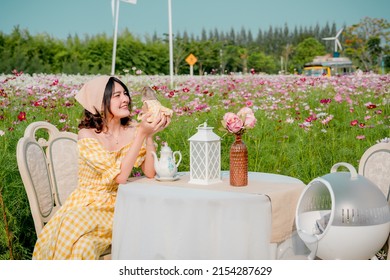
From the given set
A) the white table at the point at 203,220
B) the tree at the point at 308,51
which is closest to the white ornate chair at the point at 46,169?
the white table at the point at 203,220

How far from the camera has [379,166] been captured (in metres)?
2.66

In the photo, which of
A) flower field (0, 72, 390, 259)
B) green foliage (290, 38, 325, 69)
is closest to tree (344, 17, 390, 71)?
flower field (0, 72, 390, 259)

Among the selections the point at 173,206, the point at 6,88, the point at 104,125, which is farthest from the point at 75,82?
the point at 173,206

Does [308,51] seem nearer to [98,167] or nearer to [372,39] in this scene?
[372,39]

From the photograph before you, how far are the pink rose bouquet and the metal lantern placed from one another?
9 cm

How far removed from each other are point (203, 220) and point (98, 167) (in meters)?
0.63

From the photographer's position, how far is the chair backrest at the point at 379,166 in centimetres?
262

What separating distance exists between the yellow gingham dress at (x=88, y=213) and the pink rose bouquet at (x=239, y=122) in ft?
1.71

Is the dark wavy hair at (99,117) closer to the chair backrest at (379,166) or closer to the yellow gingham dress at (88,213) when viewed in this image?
the yellow gingham dress at (88,213)

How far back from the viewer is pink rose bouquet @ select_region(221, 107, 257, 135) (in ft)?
7.70

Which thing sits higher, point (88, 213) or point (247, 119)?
point (247, 119)

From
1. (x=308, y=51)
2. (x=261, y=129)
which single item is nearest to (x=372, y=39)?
(x=261, y=129)

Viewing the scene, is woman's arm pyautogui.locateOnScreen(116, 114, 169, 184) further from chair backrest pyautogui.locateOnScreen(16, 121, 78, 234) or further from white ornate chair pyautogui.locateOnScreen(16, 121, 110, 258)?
Answer: chair backrest pyautogui.locateOnScreen(16, 121, 78, 234)
